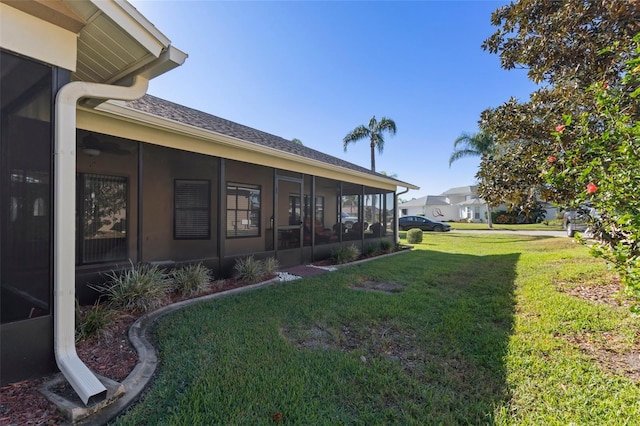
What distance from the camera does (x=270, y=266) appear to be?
23.1 ft

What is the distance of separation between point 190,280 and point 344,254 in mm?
5019

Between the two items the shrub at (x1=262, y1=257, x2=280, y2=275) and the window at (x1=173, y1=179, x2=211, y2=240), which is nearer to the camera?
the shrub at (x1=262, y1=257, x2=280, y2=275)

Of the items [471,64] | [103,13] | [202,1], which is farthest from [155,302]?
[471,64]

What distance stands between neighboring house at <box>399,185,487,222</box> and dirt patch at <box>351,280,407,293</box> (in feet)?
127

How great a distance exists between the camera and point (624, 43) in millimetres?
4141

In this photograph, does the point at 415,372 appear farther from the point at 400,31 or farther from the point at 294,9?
the point at 400,31

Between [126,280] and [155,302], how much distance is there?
530 mm

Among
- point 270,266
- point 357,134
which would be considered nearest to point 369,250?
point 270,266

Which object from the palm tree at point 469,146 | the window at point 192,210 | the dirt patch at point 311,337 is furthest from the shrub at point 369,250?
the palm tree at point 469,146

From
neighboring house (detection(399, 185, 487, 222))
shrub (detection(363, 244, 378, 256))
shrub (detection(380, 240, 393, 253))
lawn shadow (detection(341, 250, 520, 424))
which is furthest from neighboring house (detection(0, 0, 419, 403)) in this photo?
neighboring house (detection(399, 185, 487, 222))

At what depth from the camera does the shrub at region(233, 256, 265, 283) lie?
21.2 ft

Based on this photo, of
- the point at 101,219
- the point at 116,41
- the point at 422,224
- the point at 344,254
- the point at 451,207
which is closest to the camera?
the point at 116,41

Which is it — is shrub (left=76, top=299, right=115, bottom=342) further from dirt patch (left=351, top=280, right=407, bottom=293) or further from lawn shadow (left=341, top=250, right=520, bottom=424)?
dirt patch (left=351, top=280, right=407, bottom=293)

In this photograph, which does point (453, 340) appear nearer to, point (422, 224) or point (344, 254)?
point (344, 254)
